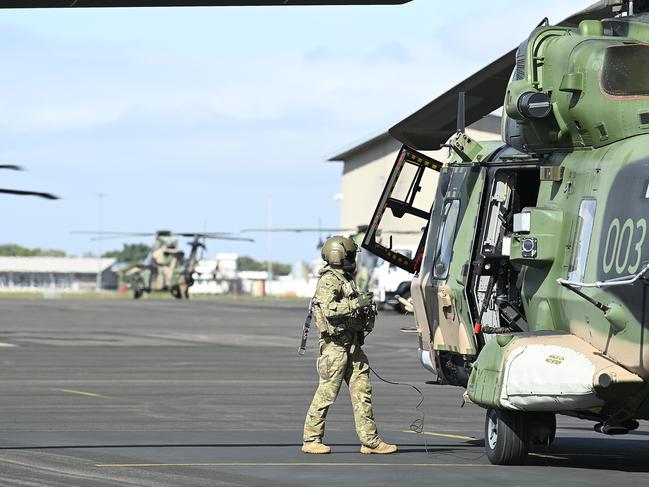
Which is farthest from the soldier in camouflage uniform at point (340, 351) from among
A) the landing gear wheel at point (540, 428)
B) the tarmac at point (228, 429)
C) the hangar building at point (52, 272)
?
the hangar building at point (52, 272)

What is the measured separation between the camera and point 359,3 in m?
10.6

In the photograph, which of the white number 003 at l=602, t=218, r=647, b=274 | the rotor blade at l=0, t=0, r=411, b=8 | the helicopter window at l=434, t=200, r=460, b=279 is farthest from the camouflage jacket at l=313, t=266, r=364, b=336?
the rotor blade at l=0, t=0, r=411, b=8

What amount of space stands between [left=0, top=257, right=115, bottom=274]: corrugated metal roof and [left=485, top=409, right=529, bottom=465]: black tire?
156 meters

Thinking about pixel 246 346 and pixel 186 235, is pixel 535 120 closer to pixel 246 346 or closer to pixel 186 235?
pixel 246 346

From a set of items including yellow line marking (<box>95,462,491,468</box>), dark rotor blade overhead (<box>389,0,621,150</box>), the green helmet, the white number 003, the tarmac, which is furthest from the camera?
dark rotor blade overhead (<box>389,0,621,150</box>)

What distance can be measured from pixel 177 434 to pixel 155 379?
306 inches

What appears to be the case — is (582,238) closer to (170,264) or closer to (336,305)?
(336,305)

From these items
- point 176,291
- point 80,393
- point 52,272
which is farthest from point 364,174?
point 52,272

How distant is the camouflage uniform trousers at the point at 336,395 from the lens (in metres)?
12.5

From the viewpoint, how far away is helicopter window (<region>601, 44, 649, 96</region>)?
11.2 meters

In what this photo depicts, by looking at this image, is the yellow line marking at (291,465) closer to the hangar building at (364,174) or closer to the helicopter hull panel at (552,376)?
the helicopter hull panel at (552,376)

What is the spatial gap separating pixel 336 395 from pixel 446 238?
2.10 m

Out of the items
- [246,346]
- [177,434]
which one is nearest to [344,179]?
[246,346]

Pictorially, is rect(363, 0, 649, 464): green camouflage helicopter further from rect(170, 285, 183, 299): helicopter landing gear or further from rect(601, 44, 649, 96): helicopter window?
rect(170, 285, 183, 299): helicopter landing gear
